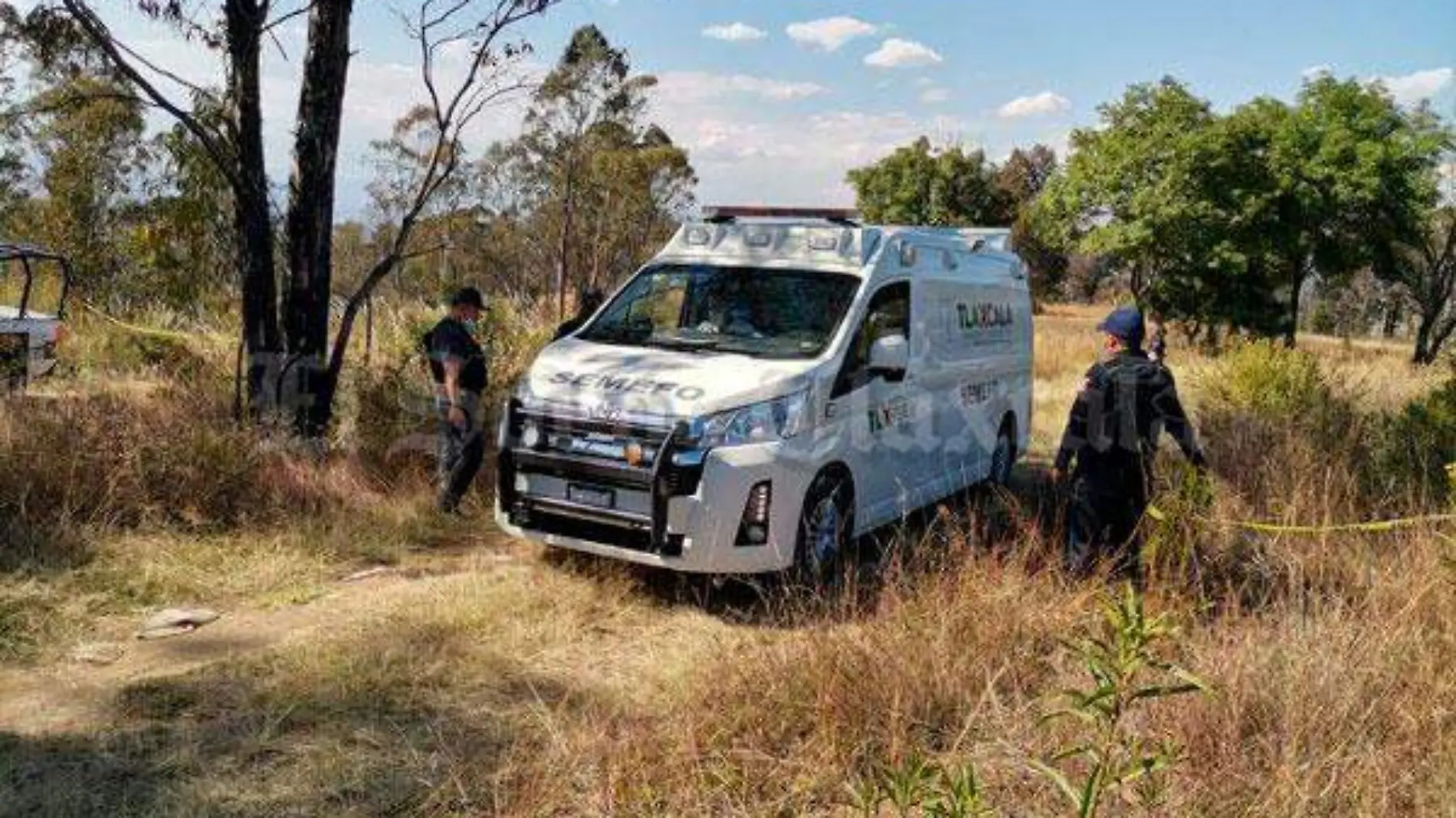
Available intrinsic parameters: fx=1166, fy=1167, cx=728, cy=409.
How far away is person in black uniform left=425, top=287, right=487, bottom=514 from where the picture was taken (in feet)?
26.5

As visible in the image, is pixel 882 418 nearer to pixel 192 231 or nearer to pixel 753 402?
pixel 753 402

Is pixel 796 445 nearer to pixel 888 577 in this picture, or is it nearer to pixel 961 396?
pixel 888 577

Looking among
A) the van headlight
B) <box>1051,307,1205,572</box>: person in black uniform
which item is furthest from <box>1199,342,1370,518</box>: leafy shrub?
the van headlight

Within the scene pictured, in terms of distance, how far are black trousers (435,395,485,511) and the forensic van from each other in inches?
48.7

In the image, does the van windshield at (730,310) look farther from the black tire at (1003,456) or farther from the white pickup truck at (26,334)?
the white pickup truck at (26,334)

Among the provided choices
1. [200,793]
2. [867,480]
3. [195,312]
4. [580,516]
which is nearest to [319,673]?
[200,793]

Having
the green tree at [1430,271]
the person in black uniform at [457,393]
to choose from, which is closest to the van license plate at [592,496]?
the person in black uniform at [457,393]

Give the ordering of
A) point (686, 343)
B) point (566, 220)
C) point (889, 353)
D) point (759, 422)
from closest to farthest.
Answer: point (759, 422), point (889, 353), point (686, 343), point (566, 220)

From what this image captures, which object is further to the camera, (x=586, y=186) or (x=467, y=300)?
(x=586, y=186)

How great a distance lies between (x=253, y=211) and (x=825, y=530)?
513 centimetres

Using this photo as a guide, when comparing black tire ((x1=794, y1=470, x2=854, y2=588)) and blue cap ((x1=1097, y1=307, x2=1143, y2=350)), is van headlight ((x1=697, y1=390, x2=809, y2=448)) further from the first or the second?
blue cap ((x1=1097, y1=307, x2=1143, y2=350))

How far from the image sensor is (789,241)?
771 centimetres

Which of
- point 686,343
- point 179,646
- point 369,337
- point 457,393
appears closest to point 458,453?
point 457,393

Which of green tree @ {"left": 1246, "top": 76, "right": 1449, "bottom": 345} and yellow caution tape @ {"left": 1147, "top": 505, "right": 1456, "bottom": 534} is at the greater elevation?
green tree @ {"left": 1246, "top": 76, "right": 1449, "bottom": 345}
